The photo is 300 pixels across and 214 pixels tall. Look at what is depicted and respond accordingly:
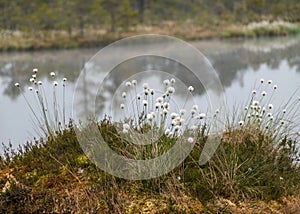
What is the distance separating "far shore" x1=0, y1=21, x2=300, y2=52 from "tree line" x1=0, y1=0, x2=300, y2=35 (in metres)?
0.47

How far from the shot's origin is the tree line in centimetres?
1905

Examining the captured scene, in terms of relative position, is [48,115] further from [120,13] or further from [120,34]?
[120,13]

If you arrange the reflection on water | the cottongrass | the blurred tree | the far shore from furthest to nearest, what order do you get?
the blurred tree
the far shore
the reflection on water
the cottongrass

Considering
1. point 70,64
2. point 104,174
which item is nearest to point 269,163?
point 104,174

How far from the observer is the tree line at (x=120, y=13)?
62.5ft

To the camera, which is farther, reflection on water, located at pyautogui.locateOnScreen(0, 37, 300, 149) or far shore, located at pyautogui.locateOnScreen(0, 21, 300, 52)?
far shore, located at pyautogui.locateOnScreen(0, 21, 300, 52)

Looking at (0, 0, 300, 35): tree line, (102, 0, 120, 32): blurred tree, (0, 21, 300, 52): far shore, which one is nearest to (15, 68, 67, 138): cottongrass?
(0, 21, 300, 52): far shore

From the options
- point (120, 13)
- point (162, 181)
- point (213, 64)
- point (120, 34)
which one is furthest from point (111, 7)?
point (162, 181)

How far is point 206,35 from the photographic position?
61.8ft

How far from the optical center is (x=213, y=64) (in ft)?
37.6

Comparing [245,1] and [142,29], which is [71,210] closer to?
Result: [142,29]

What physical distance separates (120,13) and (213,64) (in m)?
9.46

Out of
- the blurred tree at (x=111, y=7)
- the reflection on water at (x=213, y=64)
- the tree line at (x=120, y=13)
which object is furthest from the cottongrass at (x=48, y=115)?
the blurred tree at (x=111, y=7)

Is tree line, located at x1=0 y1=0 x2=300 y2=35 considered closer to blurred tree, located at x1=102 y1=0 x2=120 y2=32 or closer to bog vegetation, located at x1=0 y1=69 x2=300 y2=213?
blurred tree, located at x1=102 y1=0 x2=120 y2=32
